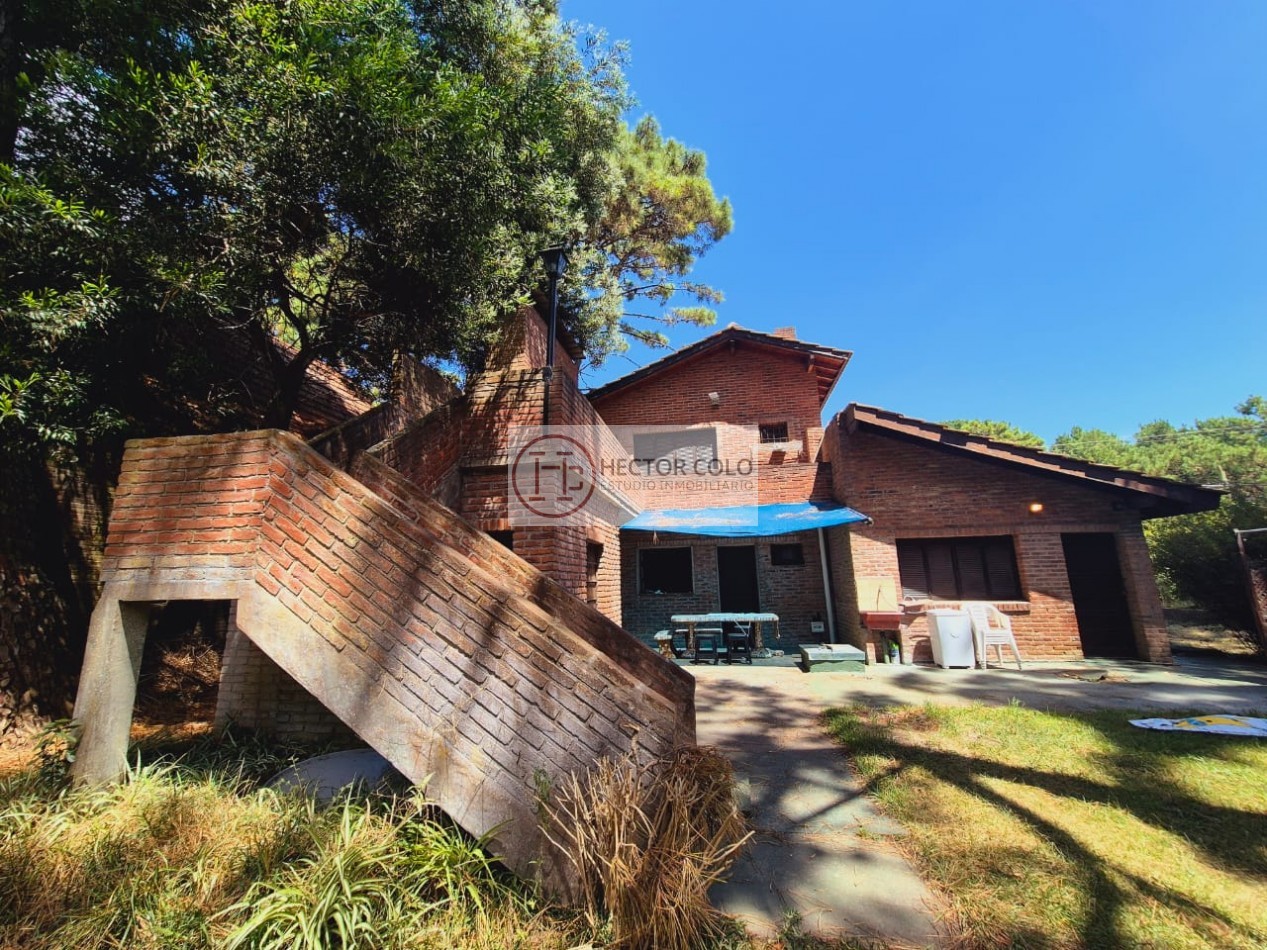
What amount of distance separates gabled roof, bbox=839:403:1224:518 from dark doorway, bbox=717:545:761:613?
4.36 metres

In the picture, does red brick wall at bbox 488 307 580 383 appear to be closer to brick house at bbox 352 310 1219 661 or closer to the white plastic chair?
brick house at bbox 352 310 1219 661

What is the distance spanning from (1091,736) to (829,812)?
144 inches

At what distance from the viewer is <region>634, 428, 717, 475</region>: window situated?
13898mm

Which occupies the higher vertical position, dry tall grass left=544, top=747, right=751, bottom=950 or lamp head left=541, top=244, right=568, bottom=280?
lamp head left=541, top=244, right=568, bottom=280

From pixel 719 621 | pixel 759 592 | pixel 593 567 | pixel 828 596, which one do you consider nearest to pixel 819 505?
pixel 828 596

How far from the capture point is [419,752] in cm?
256

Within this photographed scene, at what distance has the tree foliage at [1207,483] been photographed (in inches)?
423

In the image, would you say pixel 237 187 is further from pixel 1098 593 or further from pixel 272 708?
pixel 1098 593

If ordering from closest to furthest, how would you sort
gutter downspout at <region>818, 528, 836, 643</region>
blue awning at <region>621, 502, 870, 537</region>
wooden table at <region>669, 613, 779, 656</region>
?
wooden table at <region>669, 613, 779, 656</region> < blue awning at <region>621, 502, 870, 537</region> < gutter downspout at <region>818, 528, 836, 643</region>

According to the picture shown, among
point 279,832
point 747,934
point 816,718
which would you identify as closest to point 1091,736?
point 816,718

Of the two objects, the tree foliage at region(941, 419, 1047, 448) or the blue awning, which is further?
the tree foliage at region(941, 419, 1047, 448)

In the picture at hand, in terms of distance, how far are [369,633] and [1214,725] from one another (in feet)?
27.9

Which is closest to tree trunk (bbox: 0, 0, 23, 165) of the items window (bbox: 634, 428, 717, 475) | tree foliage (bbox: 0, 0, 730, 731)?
tree foliage (bbox: 0, 0, 730, 731)

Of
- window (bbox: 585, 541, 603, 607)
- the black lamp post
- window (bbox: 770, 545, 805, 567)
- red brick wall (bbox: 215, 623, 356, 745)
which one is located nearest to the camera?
red brick wall (bbox: 215, 623, 356, 745)
